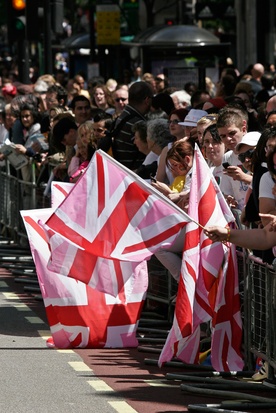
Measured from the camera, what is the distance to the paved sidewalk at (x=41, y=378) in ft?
29.6

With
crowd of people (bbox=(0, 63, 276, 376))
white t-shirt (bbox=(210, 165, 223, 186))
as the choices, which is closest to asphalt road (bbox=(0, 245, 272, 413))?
crowd of people (bbox=(0, 63, 276, 376))

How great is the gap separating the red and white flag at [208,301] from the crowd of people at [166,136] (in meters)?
0.36

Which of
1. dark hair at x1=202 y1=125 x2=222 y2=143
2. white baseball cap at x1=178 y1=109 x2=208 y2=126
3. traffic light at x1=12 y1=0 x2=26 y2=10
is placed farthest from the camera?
traffic light at x1=12 y1=0 x2=26 y2=10

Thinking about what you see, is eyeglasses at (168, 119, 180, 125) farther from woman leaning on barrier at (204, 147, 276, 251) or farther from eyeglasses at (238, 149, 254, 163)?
woman leaning on barrier at (204, 147, 276, 251)

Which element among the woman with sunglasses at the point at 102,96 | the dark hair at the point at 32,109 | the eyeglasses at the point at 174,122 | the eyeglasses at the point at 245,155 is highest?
the eyeglasses at the point at 245,155

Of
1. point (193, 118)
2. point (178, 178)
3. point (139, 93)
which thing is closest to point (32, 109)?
point (139, 93)

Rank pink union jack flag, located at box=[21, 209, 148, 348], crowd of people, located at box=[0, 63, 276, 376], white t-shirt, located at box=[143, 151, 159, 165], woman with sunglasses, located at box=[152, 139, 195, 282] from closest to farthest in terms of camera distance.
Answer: crowd of people, located at box=[0, 63, 276, 376]
pink union jack flag, located at box=[21, 209, 148, 348]
woman with sunglasses, located at box=[152, 139, 195, 282]
white t-shirt, located at box=[143, 151, 159, 165]

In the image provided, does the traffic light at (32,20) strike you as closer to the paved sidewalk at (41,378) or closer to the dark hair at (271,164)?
the paved sidewalk at (41,378)

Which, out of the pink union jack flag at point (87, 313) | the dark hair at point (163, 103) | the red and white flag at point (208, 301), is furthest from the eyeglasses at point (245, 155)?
the dark hair at point (163, 103)

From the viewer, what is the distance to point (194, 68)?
25375mm

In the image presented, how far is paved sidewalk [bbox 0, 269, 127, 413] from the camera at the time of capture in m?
9.01

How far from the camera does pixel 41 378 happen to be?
9.98 m

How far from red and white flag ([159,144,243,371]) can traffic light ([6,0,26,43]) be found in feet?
51.0

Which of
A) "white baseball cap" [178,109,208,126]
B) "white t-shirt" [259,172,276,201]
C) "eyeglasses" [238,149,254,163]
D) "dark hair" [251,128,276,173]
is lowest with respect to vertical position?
"white baseball cap" [178,109,208,126]
